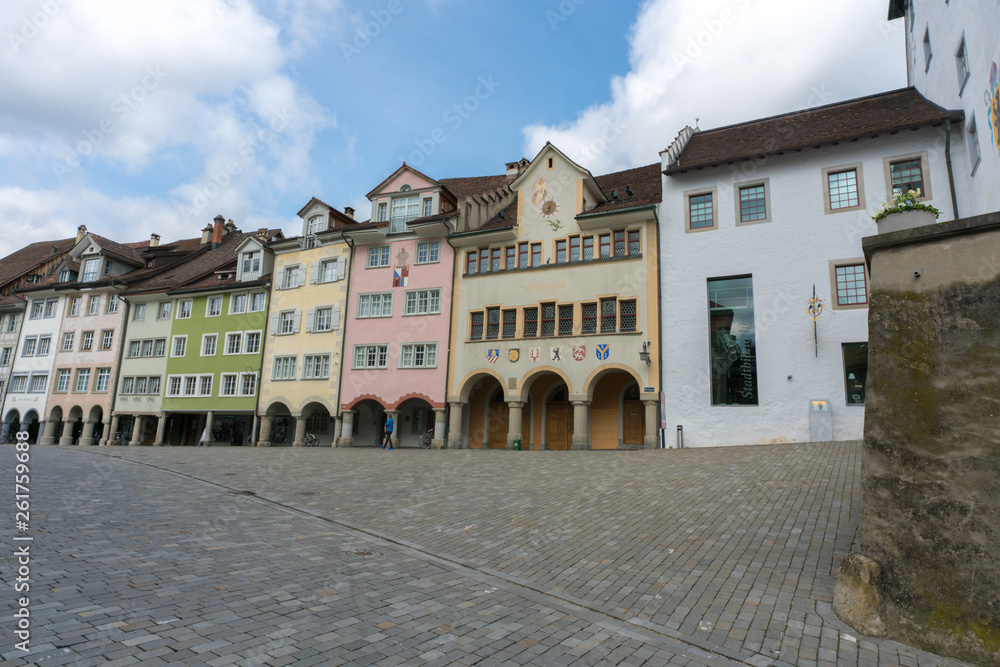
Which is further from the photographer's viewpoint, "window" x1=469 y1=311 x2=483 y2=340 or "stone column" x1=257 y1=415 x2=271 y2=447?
"stone column" x1=257 y1=415 x2=271 y2=447

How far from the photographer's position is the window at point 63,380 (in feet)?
138

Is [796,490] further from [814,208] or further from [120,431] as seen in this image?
[120,431]

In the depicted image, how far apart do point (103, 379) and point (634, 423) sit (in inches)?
1411

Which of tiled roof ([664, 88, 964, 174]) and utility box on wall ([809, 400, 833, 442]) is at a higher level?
tiled roof ([664, 88, 964, 174])

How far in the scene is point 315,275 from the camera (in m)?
35.2

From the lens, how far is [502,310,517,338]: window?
2852 centimetres

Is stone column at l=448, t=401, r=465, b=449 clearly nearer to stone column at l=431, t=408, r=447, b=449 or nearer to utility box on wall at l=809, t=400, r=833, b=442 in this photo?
stone column at l=431, t=408, r=447, b=449

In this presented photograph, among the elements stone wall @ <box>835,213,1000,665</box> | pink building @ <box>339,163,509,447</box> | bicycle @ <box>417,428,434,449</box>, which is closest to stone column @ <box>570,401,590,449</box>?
pink building @ <box>339,163,509,447</box>

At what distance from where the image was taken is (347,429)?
3197cm

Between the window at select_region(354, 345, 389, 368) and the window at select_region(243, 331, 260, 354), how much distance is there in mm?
7697

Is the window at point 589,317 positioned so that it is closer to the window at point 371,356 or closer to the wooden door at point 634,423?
the wooden door at point 634,423

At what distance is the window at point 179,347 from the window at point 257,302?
5785 millimetres

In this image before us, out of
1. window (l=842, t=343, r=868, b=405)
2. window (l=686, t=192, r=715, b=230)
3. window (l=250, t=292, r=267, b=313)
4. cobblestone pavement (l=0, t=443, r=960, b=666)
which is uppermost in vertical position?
window (l=686, t=192, r=715, b=230)

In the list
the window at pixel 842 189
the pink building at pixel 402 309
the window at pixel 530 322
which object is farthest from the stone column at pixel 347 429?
the window at pixel 842 189
